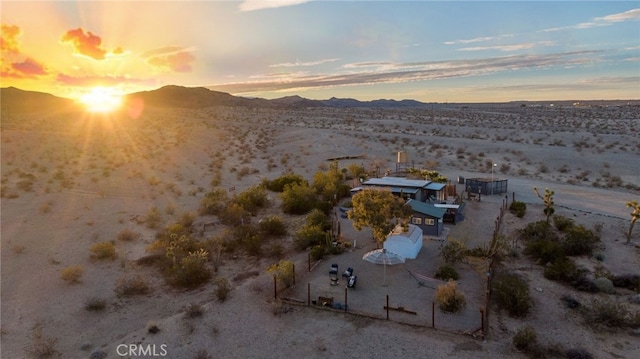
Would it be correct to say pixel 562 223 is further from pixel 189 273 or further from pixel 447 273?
pixel 189 273

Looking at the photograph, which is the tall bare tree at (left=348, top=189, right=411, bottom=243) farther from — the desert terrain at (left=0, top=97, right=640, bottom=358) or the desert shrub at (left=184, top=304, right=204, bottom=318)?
the desert shrub at (left=184, top=304, right=204, bottom=318)

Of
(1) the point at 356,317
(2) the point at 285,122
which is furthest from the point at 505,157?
(2) the point at 285,122

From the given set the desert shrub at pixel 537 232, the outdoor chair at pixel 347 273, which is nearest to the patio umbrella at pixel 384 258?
the outdoor chair at pixel 347 273

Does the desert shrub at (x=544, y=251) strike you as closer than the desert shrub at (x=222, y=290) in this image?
No

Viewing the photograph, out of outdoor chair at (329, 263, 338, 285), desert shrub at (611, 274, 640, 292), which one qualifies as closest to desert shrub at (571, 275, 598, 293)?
desert shrub at (611, 274, 640, 292)

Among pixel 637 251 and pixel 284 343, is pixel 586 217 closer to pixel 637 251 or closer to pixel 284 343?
pixel 637 251

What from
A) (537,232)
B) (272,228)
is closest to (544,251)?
(537,232)

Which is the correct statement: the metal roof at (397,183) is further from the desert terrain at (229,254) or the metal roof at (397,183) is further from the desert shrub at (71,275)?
the desert shrub at (71,275)
